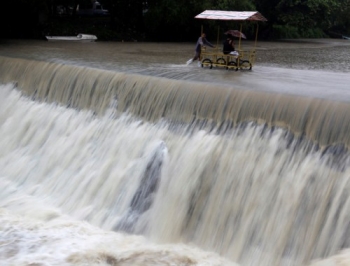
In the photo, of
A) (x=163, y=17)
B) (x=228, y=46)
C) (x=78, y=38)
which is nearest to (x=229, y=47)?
(x=228, y=46)

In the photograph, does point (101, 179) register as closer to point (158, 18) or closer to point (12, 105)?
point (12, 105)

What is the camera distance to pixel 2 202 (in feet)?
31.5

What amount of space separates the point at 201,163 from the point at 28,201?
327 cm

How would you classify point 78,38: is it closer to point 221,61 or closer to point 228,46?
point 221,61

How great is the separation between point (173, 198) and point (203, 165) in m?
0.68

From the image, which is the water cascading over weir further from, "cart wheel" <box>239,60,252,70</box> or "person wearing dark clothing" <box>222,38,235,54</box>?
"cart wheel" <box>239,60,252,70</box>

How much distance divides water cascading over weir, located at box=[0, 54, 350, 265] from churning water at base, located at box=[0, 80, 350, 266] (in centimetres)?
2

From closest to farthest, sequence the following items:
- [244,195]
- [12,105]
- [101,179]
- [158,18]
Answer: [244,195]
[101,179]
[12,105]
[158,18]

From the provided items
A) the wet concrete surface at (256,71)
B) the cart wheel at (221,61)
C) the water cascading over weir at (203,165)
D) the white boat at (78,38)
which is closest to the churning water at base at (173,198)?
the water cascading over weir at (203,165)

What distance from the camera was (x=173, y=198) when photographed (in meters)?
8.43

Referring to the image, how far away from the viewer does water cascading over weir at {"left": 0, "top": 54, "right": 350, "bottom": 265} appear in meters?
7.20

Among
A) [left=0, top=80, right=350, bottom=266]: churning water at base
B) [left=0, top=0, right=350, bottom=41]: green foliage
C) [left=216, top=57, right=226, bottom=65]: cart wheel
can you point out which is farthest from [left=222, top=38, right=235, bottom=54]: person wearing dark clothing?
[left=0, top=0, right=350, bottom=41]: green foliage

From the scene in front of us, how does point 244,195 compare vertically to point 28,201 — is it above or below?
above

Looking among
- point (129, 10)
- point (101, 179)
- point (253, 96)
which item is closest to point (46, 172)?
point (101, 179)
